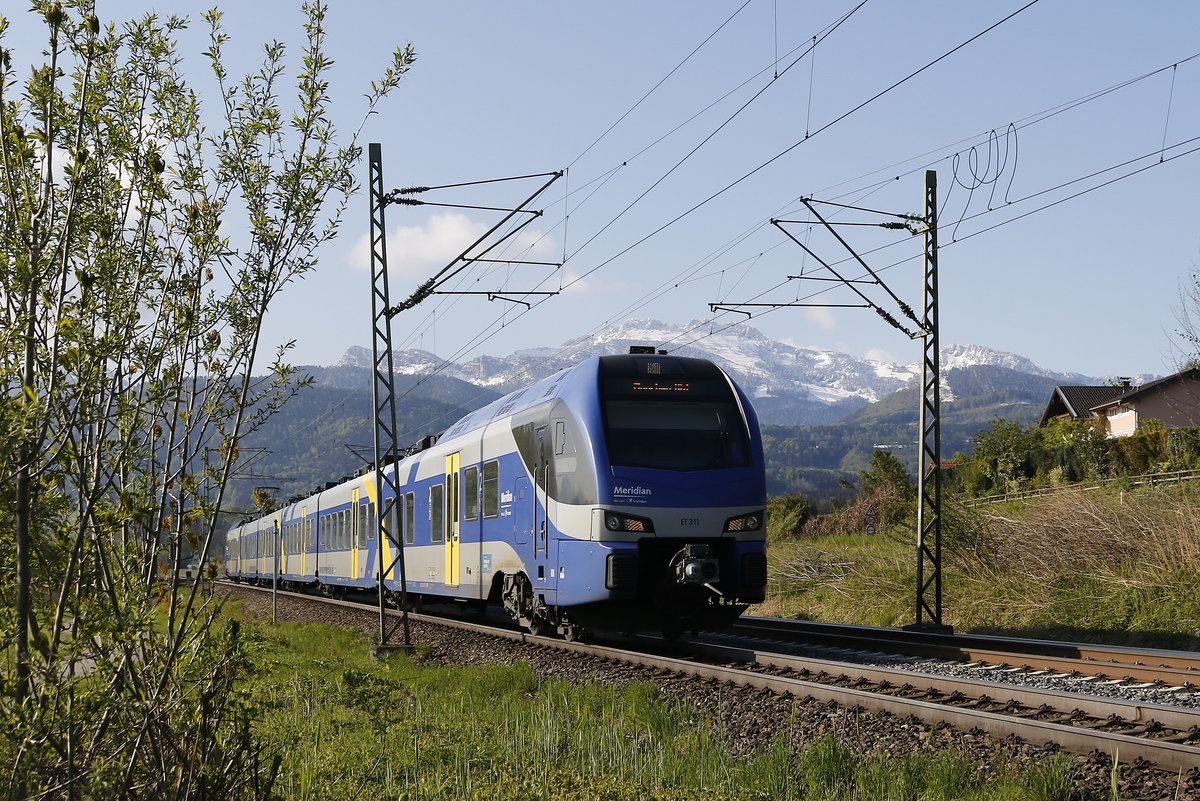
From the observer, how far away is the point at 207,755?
468cm

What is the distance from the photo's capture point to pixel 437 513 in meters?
19.7

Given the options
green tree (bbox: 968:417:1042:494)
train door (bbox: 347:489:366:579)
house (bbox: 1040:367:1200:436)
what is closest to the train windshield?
train door (bbox: 347:489:366:579)

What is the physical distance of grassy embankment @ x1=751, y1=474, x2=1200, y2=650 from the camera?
14555 millimetres

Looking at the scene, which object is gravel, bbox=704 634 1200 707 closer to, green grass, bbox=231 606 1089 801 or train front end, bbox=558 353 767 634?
train front end, bbox=558 353 767 634

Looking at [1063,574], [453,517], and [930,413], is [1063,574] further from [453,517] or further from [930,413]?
[453,517]

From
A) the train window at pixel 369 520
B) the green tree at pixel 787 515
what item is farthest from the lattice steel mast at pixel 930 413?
the green tree at pixel 787 515

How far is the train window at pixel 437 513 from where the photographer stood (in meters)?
19.4

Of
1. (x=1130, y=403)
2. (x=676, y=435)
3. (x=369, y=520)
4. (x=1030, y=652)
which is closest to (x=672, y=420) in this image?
(x=676, y=435)

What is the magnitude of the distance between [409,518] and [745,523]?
9.98 metres

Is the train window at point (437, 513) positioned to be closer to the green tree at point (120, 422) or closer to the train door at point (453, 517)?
the train door at point (453, 517)

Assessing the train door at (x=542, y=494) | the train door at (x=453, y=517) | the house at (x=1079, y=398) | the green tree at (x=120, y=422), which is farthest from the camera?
the house at (x=1079, y=398)

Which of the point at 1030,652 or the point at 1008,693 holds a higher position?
Answer: the point at 1008,693

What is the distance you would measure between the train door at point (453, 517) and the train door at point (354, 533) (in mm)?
8678

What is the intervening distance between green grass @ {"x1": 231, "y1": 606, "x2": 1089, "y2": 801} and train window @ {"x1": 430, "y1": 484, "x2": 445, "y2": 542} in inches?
344
